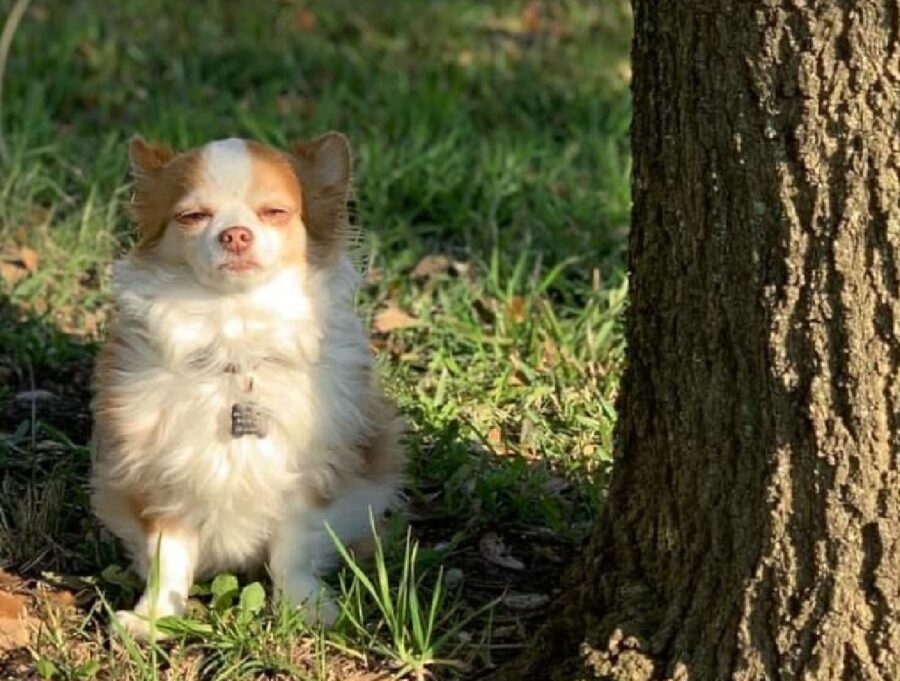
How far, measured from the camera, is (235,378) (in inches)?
130

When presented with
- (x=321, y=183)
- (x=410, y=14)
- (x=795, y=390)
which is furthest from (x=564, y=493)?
(x=410, y=14)

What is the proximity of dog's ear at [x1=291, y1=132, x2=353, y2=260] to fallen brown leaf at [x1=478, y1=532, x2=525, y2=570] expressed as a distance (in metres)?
0.79

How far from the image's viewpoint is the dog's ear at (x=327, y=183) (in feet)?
11.1

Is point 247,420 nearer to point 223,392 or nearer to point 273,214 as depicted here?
point 223,392

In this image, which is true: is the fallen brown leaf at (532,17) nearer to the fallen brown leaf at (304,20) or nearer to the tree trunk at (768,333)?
the fallen brown leaf at (304,20)

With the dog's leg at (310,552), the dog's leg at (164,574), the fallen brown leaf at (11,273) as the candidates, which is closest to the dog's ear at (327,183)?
the dog's leg at (310,552)

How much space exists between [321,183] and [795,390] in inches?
45.7

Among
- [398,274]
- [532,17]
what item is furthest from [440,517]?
[532,17]

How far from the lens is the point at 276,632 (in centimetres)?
326

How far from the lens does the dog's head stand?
3186mm

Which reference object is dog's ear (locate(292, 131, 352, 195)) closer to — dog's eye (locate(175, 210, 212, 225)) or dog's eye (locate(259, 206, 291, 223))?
dog's eye (locate(259, 206, 291, 223))

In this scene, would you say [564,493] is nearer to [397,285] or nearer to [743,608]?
[743,608]

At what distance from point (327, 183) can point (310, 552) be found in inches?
29.6

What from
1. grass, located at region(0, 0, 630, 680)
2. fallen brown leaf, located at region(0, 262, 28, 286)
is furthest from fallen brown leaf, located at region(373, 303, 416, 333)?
fallen brown leaf, located at region(0, 262, 28, 286)
